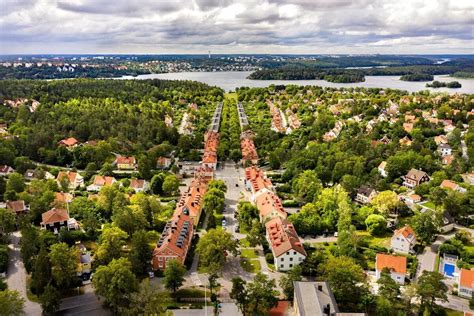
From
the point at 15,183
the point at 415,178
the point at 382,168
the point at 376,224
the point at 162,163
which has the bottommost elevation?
the point at 376,224

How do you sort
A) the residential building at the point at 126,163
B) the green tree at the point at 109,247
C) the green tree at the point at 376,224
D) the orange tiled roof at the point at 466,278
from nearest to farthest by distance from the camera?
the orange tiled roof at the point at 466,278
the green tree at the point at 109,247
the green tree at the point at 376,224
the residential building at the point at 126,163

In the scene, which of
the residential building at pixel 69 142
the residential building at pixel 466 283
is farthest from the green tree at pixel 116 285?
the residential building at pixel 69 142

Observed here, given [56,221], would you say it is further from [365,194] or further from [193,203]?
[365,194]

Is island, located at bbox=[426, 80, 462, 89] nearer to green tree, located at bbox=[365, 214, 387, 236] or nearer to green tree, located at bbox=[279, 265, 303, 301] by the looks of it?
green tree, located at bbox=[365, 214, 387, 236]

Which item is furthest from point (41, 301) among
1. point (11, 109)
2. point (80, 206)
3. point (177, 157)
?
point (11, 109)

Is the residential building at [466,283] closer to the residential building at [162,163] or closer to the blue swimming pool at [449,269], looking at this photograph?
the blue swimming pool at [449,269]

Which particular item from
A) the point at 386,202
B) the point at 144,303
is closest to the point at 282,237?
the point at 144,303
